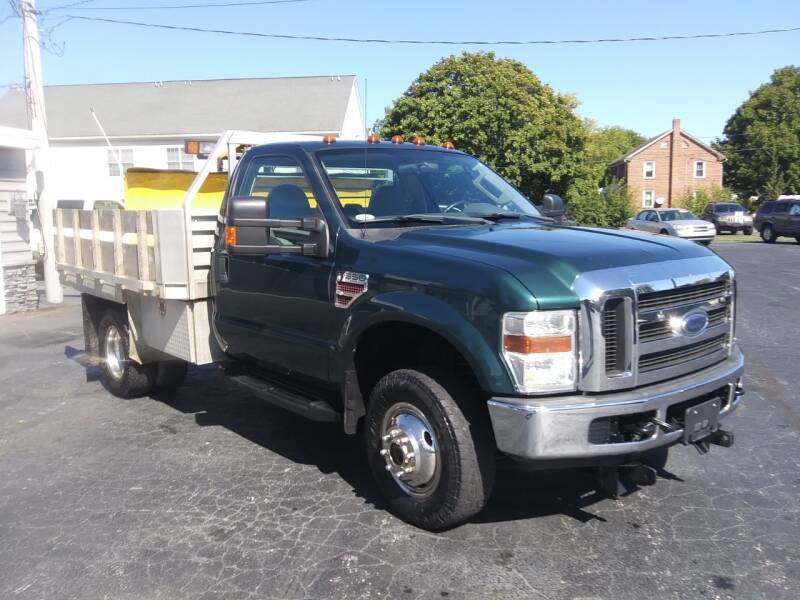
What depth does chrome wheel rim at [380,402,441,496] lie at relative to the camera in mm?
3773

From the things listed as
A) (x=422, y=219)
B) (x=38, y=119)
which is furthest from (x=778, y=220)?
(x=422, y=219)

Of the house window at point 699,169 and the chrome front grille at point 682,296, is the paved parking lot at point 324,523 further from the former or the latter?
the house window at point 699,169

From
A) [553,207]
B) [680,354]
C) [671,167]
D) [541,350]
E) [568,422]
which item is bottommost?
[568,422]

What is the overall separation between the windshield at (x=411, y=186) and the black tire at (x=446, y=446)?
Result: 110 cm

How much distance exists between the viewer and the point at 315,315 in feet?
14.2

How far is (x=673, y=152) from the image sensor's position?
189 ft

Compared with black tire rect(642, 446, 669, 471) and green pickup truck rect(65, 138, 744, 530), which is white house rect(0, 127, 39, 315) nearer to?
green pickup truck rect(65, 138, 744, 530)

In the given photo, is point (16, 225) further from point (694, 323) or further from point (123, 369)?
point (694, 323)

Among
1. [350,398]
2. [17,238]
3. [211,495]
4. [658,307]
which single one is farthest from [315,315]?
[17,238]

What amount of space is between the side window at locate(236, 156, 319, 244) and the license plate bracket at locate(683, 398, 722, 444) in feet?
7.60

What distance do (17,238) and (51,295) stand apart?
4.09 ft

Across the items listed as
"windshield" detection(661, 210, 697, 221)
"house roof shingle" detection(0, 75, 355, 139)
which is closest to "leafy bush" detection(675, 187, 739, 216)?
"windshield" detection(661, 210, 697, 221)

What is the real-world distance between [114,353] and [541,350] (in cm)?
491

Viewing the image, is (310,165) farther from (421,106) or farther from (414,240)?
(421,106)
